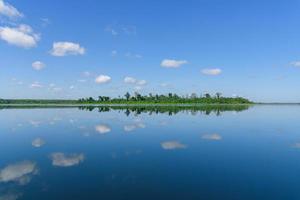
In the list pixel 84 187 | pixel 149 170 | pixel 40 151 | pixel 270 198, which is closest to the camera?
pixel 270 198

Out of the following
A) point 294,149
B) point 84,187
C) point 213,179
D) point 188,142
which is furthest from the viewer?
point 188,142

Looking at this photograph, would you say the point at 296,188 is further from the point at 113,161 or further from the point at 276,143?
the point at 276,143

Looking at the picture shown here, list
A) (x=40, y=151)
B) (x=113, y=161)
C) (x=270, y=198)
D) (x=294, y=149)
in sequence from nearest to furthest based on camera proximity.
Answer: (x=270, y=198), (x=113, y=161), (x=40, y=151), (x=294, y=149)

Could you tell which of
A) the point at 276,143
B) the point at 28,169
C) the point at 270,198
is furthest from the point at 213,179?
the point at 276,143

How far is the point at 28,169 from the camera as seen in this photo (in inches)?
416

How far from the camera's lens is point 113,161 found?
1199 centimetres

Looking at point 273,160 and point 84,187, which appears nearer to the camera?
point 84,187

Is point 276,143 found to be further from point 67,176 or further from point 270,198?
point 67,176

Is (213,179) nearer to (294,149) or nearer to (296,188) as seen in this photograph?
(296,188)

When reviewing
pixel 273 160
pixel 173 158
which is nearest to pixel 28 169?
pixel 173 158

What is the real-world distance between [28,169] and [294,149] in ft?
41.7

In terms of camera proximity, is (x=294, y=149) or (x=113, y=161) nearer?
(x=113, y=161)

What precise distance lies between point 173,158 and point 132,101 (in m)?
117

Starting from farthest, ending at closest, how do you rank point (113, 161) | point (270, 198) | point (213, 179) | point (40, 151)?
point (40, 151) → point (113, 161) → point (213, 179) → point (270, 198)
